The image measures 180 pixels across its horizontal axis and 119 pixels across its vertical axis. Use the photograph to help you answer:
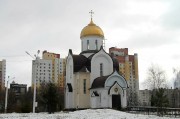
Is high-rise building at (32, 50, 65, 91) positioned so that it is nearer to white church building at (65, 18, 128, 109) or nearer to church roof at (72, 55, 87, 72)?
white church building at (65, 18, 128, 109)

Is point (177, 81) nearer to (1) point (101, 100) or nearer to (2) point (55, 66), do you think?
(1) point (101, 100)

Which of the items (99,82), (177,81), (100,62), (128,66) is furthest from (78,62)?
(128,66)

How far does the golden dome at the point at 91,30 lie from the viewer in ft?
146

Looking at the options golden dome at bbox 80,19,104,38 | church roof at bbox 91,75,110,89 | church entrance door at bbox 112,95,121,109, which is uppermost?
golden dome at bbox 80,19,104,38

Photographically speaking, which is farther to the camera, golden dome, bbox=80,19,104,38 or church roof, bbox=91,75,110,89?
golden dome, bbox=80,19,104,38

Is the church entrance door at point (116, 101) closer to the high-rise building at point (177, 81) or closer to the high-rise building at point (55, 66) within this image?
the high-rise building at point (177, 81)

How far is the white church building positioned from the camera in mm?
38469

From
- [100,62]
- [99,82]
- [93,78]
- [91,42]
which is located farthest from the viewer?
[91,42]

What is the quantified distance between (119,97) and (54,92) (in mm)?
9901

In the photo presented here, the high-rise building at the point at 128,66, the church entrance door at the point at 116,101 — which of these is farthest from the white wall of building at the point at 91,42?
the high-rise building at the point at 128,66

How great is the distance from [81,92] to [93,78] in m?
2.64

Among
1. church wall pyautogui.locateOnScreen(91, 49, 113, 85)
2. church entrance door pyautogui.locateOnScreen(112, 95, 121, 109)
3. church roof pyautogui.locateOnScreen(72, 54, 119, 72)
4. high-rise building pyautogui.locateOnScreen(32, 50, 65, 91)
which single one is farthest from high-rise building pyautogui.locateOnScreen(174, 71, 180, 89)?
high-rise building pyautogui.locateOnScreen(32, 50, 65, 91)

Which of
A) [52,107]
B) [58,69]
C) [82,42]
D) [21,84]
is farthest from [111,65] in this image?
[58,69]

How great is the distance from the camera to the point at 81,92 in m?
A: 40.2
